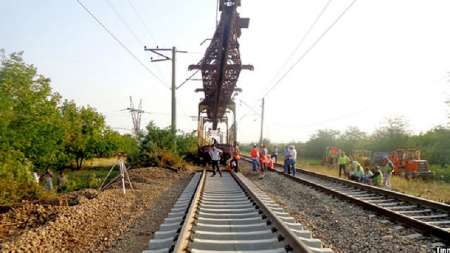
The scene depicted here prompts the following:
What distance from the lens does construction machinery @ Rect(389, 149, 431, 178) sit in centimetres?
2430

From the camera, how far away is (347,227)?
277 inches

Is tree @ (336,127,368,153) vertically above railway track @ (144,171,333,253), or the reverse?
tree @ (336,127,368,153)

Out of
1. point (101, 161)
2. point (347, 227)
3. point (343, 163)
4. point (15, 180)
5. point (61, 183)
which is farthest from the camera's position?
point (101, 161)

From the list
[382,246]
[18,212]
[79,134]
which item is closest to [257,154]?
[18,212]

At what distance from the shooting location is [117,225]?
769 cm

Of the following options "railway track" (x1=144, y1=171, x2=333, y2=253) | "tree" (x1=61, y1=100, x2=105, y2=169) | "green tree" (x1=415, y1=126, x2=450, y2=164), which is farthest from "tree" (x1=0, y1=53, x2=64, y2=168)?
"green tree" (x1=415, y1=126, x2=450, y2=164)

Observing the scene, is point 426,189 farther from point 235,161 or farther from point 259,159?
point 235,161

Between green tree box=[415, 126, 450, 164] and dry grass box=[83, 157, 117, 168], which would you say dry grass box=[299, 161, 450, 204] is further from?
dry grass box=[83, 157, 117, 168]

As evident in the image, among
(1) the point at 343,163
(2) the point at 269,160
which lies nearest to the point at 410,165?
(1) the point at 343,163

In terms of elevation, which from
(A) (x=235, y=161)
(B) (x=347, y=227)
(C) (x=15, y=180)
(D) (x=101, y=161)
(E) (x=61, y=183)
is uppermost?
(A) (x=235, y=161)

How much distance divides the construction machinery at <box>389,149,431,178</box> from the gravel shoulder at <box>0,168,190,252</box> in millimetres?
17936

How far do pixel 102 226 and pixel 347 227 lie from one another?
4.45 m

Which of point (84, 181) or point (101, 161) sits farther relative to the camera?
point (101, 161)

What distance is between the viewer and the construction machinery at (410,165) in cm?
2430
